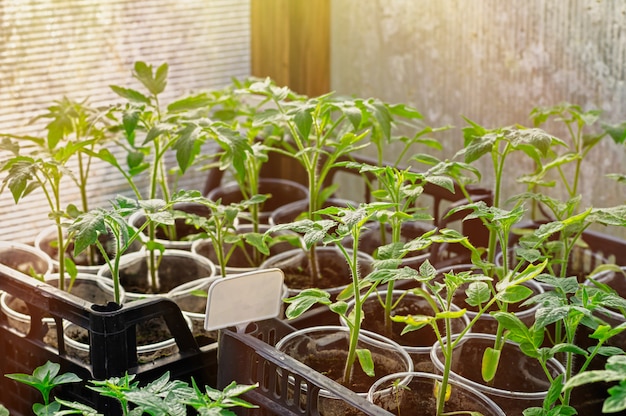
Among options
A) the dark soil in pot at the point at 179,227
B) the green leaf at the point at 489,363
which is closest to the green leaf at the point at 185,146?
the dark soil in pot at the point at 179,227

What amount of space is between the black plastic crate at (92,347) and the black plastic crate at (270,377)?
70 mm

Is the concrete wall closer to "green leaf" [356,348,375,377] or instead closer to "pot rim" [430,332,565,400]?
"pot rim" [430,332,565,400]

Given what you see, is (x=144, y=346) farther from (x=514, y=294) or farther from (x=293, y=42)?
(x=293, y=42)

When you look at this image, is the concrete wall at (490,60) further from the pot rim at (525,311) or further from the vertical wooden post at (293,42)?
the pot rim at (525,311)

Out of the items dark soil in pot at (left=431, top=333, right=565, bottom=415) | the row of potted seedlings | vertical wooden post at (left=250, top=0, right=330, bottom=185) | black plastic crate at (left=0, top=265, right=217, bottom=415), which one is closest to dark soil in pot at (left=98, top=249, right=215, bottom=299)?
the row of potted seedlings

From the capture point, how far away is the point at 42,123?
1.73 m

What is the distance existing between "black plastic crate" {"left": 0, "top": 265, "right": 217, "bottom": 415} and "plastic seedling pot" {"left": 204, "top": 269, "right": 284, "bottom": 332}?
2.9 inches

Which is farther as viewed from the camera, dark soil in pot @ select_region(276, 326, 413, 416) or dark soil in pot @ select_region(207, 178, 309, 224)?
dark soil in pot @ select_region(207, 178, 309, 224)

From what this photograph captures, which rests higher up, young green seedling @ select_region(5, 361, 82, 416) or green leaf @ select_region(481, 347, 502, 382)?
green leaf @ select_region(481, 347, 502, 382)

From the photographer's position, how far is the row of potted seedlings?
1.02 metres

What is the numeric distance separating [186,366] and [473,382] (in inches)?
14.0

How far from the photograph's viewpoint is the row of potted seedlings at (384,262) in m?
1.02

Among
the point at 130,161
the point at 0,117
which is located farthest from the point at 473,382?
the point at 0,117

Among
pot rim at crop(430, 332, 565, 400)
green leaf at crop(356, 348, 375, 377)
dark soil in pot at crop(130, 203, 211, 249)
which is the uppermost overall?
dark soil in pot at crop(130, 203, 211, 249)
